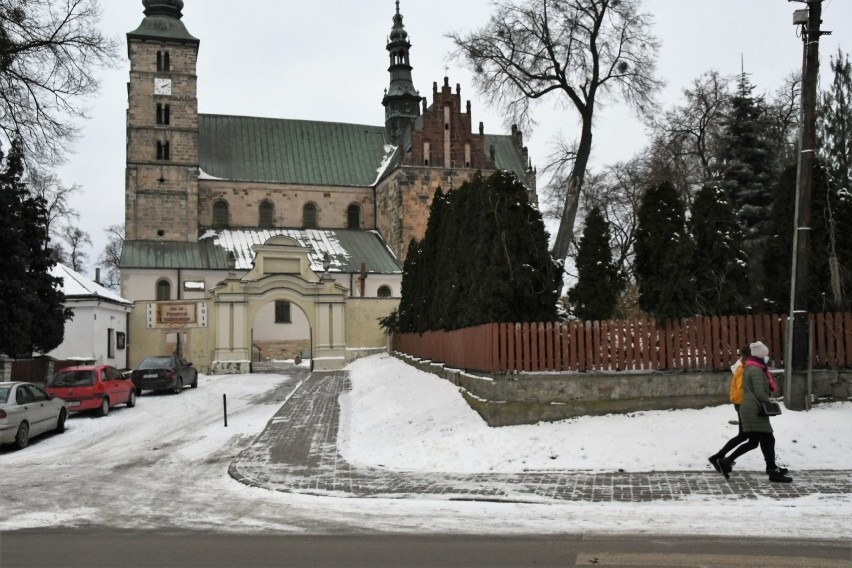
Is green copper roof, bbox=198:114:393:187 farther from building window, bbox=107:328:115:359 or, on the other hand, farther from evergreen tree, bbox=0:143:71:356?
evergreen tree, bbox=0:143:71:356

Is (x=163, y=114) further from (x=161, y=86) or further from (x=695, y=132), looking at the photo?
(x=695, y=132)

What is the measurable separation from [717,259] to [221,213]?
137 ft

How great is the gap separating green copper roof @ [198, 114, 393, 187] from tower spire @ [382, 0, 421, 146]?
1239 millimetres

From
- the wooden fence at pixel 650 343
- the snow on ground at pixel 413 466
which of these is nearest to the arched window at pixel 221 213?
the snow on ground at pixel 413 466

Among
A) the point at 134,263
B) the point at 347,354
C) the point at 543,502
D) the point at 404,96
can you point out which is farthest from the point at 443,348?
the point at 404,96

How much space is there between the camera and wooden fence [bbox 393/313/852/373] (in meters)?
13.4

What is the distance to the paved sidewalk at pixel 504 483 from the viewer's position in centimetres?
964

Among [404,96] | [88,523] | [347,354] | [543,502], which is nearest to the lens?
[88,523]

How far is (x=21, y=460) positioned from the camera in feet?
47.3

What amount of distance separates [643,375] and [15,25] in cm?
1399

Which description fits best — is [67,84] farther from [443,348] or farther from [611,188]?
[611,188]

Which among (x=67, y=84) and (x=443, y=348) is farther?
(x=443, y=348)

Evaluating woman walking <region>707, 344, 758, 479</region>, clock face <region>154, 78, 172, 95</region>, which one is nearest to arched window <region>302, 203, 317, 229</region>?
clock face <region>154, 78, 172, 95</region>

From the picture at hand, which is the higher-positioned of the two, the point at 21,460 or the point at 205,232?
the point at 205,232
